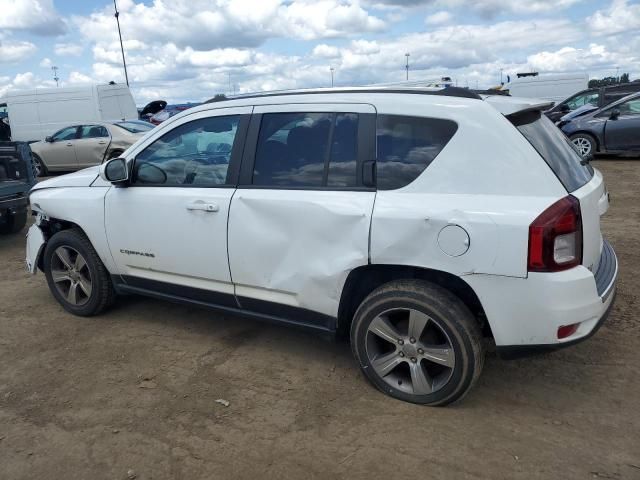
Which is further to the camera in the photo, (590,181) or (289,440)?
(590,181)

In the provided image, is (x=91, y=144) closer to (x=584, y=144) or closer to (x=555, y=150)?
(x=584, y=144)

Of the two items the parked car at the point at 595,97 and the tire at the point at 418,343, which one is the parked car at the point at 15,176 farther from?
the parked car at the point at 595,97

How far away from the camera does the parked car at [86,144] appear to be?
13.1 m

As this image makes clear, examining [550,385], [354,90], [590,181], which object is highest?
[354,90]

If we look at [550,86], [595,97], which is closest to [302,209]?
[595,97]

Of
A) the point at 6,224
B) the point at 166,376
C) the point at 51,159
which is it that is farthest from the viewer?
the point at 51,159

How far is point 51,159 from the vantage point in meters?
14.3

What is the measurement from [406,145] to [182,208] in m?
1.59

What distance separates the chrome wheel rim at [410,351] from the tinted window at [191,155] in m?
1.43

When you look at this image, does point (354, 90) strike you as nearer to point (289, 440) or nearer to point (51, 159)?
point (289, 440)

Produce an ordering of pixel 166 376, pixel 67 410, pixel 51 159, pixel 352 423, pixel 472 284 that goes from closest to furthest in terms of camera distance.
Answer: pixel 472 284, pixel 352 423, pixel 67 410, pixel 166 376, pixel 51 159

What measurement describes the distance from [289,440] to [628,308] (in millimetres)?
2929

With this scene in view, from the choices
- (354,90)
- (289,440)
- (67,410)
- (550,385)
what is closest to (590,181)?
(550,385)

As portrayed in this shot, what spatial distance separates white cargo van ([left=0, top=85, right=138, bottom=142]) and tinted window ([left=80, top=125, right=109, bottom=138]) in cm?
196
